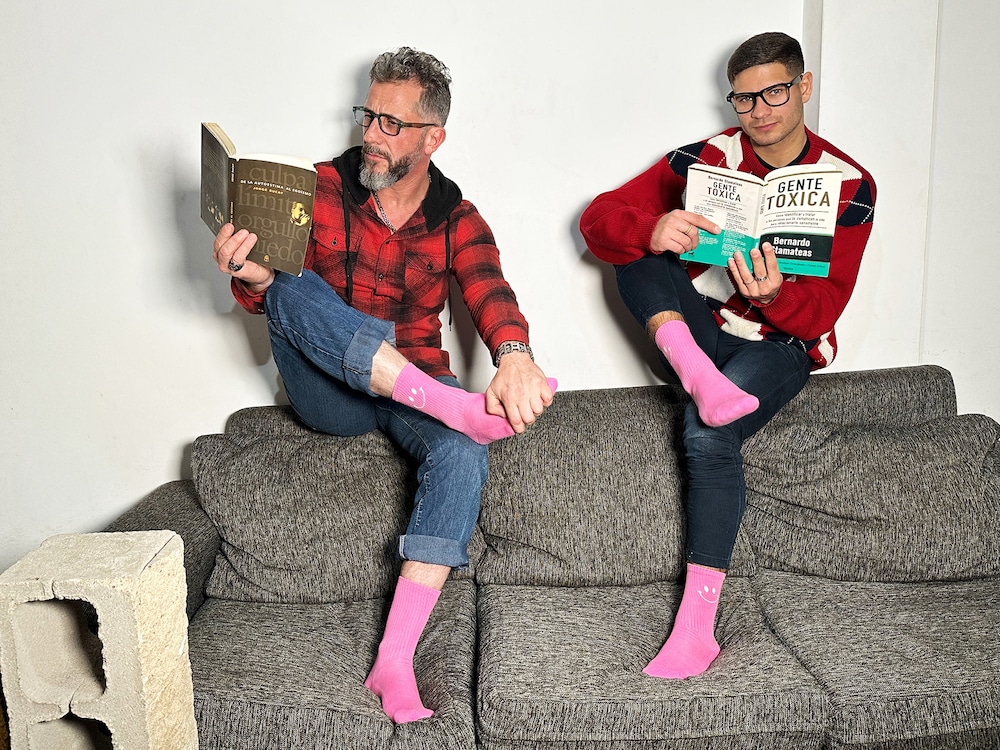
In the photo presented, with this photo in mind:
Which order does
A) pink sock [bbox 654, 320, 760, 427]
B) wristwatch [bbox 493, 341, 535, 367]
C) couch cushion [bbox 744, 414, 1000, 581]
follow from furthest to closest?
couch cushion [bbox 744, 414, 1000, 581], wristwatch [bbox 493, 341, 535, 367], pink sock [bbox 654, 320, 760, 427]

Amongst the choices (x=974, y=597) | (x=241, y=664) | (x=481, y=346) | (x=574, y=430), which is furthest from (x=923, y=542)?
(x=241, y=664)

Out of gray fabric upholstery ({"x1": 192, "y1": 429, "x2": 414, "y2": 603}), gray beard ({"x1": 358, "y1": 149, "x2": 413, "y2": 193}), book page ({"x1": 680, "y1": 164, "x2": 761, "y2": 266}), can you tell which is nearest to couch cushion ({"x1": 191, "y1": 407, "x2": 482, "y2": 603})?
gray fabric upholstery ({"x1": 192, "y1": 429, "x2": 414, "y2": 603})

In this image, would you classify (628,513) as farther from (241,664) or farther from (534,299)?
(241,664)

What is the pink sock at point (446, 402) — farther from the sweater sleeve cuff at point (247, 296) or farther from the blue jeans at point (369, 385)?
the sweater sleeve cuff at point (247, 296)

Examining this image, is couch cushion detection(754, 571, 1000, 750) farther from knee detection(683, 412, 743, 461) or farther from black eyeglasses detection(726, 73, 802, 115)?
black eyeglasses detection(726, 73, 802, 115)

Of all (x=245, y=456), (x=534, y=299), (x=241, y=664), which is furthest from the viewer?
(x=534, y=299)

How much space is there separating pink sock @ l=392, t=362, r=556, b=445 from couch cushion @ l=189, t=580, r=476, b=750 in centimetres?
42

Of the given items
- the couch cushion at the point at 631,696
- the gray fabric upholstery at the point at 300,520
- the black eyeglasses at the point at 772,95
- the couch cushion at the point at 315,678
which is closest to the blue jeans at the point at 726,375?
the couch cushion at the point at 631,696

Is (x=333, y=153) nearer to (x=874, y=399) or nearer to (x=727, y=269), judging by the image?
(x=727, y=269)

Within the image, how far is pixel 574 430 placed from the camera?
7.04 feet

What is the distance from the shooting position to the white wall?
7.47 ft

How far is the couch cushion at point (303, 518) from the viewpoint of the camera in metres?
1.98

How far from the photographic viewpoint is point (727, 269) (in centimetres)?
217

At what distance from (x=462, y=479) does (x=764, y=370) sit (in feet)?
2.39
